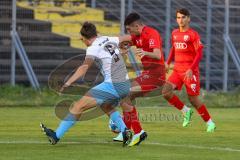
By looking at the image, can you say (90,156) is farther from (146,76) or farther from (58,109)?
(58,109)

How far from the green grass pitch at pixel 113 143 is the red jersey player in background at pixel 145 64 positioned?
44 centimetres

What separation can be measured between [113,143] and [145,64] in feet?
9.74

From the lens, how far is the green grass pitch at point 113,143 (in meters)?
12.7

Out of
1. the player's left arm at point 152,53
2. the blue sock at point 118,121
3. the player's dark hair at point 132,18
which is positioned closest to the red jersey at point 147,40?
the player's left arm at point 152,53

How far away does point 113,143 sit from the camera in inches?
579

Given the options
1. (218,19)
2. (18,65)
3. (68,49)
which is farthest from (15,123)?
(218,19)

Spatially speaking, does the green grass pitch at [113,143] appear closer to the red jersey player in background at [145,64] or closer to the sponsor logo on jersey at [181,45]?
the red jersey player in background at [145,64]

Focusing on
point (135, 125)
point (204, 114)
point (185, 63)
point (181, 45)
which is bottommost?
point (204, 114)

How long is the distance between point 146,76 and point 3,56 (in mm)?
11261

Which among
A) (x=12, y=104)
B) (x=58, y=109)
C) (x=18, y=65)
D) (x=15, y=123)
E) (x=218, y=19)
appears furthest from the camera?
(x=218, y=19)

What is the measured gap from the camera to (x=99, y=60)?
13898 mm

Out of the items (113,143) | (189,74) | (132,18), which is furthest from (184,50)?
(113,143)

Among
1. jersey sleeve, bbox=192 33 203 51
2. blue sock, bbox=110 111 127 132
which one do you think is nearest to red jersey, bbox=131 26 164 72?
blue sock, bbox=110 111 127 132

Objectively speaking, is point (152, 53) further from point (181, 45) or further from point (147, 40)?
point (181, 45)
